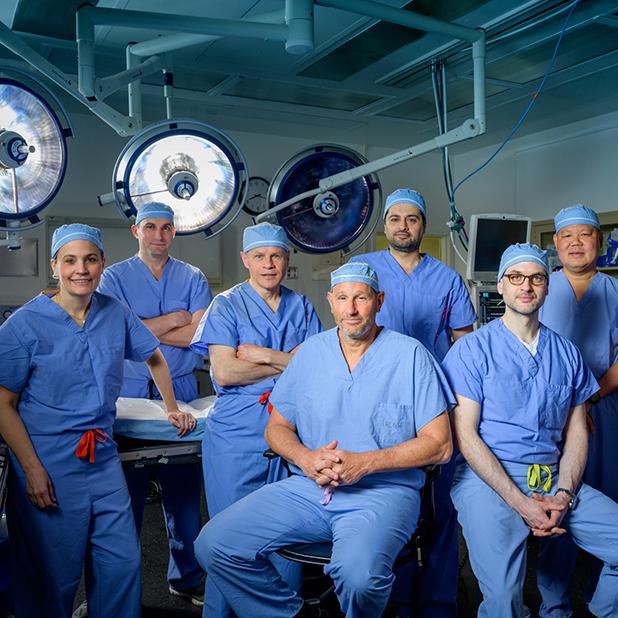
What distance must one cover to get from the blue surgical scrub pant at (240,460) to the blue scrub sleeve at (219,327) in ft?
0.68

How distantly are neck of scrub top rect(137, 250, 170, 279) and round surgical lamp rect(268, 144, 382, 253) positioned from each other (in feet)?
1.84

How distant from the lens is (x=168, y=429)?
7.63 feet

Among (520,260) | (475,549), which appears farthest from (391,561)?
(520,260)

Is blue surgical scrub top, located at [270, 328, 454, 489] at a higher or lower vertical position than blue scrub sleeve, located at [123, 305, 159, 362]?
lower

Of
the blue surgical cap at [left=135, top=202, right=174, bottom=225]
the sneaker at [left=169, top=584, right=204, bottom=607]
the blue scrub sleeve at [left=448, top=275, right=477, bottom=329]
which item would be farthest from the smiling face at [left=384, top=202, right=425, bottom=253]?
the sneaker at [left=169, top=584, right=204, bottom=607]

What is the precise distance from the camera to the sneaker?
8.69 ft

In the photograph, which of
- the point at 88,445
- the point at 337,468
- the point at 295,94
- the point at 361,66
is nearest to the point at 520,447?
the point at 337,468

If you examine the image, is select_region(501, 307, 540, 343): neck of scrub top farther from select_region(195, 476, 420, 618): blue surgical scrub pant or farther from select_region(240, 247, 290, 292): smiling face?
select_region(240, 247, 290, 292): smiling face

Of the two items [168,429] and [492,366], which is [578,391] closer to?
[492,366]

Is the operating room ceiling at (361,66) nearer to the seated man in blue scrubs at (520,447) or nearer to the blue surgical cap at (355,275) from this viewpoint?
the blue surgical cap at (355,275)

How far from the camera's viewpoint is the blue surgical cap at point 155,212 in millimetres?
2389

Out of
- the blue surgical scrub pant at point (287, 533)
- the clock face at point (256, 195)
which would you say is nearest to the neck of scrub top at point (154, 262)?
the blue surgical scrub pant at point (287, 533)

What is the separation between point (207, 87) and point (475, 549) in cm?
369

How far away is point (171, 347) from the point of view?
2.73 m
